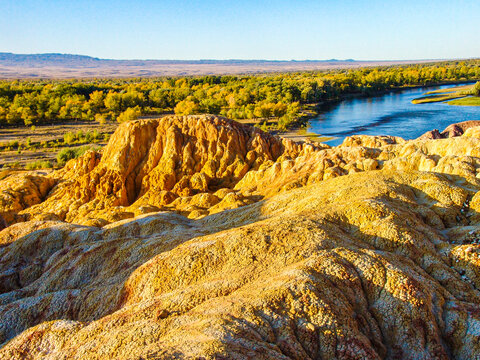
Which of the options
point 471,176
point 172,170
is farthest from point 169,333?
point 172,170

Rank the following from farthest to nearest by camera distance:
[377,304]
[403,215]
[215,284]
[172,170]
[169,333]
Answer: [172,170] < [403,215] < [215,284] < [377,304] < [169,333]

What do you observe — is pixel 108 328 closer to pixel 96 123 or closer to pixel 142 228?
pixel 142 228

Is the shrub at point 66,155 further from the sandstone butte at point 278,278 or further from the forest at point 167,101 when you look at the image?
the sandstone butte at point 278,278

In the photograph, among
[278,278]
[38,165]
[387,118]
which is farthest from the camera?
[387,118]


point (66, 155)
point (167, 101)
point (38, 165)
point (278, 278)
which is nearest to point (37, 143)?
point (66, 155)

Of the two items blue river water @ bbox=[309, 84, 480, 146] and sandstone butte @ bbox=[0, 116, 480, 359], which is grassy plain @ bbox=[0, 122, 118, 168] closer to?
sandstone butte @ bbox=[0, 116, 480, 359]

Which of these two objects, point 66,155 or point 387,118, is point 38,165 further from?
point 387,118
